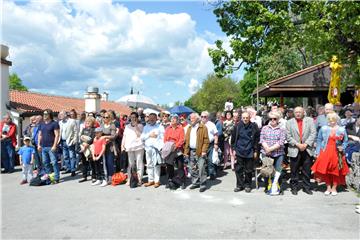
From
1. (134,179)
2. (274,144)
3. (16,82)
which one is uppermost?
(16,82)

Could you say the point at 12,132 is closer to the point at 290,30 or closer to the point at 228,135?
the point at 228,135

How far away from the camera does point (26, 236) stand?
4.80 m

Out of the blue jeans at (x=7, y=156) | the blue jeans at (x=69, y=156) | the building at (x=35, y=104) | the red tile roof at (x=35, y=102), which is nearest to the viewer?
the blue jeans at (x=69, y=156)

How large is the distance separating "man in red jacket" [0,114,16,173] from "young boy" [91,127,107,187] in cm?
385

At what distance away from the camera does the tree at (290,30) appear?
1106 cm

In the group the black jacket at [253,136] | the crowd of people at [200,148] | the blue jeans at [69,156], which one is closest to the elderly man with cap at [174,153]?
the crowd of people at [200,148]

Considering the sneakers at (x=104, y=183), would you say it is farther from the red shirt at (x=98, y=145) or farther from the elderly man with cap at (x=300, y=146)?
the elderly man with cap at (x=300, y=146)

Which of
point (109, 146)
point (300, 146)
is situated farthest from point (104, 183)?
point (300, 146)

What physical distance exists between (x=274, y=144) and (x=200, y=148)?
1.65m

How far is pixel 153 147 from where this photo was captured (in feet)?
26.0

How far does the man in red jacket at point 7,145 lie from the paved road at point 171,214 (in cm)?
312

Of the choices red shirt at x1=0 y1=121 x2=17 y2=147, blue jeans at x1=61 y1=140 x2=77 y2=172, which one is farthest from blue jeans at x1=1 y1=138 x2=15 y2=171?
blue jeans at x1=61 y1=140 x2=77 y2=172

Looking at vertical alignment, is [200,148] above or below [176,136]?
below

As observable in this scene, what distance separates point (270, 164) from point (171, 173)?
7.46 ft
